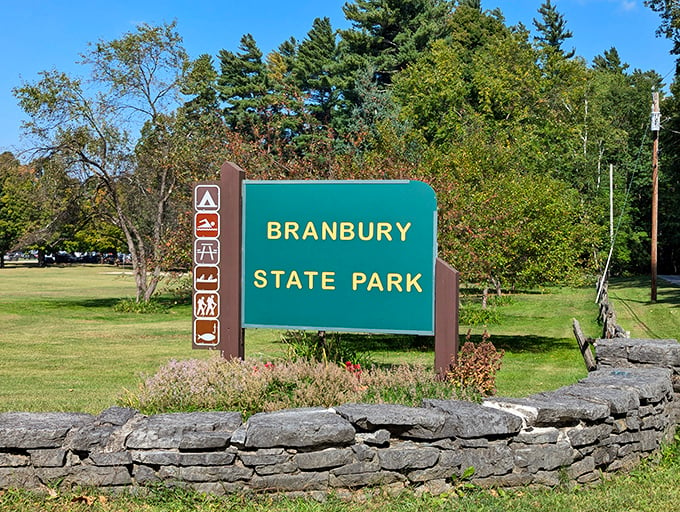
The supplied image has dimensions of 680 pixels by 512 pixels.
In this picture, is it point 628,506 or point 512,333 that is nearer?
point 628,506

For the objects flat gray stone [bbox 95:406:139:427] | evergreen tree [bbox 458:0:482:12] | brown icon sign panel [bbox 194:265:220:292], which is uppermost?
evergreen tree [bbox 458:0:482:12]

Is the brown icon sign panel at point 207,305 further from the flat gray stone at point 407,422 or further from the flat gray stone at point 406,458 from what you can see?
the flat gray stone at point 406,458

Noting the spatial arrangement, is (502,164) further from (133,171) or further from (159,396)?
(159,396)

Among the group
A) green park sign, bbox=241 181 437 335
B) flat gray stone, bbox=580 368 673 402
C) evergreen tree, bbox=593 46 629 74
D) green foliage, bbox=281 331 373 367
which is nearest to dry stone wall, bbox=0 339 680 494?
flat gray stone, bbox=580 368 673 402

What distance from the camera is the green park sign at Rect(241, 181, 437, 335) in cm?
809

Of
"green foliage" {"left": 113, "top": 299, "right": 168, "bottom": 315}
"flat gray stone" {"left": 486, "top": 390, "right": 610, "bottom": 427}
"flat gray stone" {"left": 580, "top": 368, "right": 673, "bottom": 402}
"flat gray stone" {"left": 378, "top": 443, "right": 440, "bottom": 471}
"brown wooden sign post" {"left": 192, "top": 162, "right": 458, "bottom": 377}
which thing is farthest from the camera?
"green foliage" {"left": 113, "top": 299, "right": 168, "bottom": 315}

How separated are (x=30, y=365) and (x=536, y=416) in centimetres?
1229

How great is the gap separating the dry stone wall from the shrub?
1936 millimetres

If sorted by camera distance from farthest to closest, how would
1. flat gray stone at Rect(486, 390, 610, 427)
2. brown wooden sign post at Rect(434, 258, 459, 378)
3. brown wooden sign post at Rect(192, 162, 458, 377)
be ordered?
1. brown wooden sign post at Rect(192, 162, 458, 377)
2. brown wooden sign post at Rect(434, 258, 459, 378)
3. flat gray stone at Rect(486, 390, 610, 427)

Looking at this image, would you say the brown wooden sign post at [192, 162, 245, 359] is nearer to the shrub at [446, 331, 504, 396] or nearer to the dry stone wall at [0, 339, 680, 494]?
the shrub at [446, 331, 504, 396]

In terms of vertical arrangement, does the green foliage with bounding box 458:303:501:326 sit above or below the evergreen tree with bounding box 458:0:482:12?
below

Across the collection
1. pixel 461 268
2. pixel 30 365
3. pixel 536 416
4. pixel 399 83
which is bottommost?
pixel 30 365

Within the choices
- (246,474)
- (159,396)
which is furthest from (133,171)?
(246,474)

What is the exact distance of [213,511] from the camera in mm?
5184
